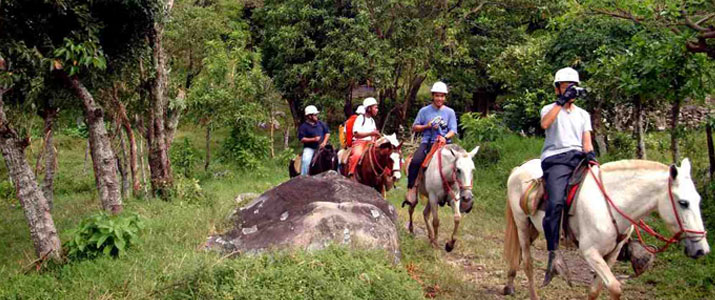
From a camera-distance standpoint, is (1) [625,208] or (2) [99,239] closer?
(1) [625,208]

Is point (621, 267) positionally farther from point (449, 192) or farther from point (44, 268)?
point (44, 268)

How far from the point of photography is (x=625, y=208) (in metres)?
5.06

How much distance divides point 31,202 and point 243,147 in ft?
35.6

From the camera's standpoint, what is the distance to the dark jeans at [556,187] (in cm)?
540

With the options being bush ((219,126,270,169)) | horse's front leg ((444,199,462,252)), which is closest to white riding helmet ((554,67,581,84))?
horse's front leg ((444,199,462,252))

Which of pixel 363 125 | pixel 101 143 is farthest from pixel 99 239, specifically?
pixel 363 125

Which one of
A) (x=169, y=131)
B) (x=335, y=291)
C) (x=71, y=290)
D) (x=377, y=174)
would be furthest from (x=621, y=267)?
(x=169, y=131)

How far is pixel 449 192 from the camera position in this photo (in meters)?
8.27

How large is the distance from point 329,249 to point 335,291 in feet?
2.92

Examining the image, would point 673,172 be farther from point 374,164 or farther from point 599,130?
point 599,130

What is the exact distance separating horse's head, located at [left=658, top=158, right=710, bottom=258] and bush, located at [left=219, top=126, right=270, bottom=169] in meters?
13.3

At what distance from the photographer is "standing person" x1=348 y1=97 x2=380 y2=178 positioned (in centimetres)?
1013

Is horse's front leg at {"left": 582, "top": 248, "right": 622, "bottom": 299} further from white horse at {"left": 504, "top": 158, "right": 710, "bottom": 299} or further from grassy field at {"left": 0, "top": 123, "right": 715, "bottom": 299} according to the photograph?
grassy field at {"left": 0, "top": 123, "right": 715, "bottom": 299}

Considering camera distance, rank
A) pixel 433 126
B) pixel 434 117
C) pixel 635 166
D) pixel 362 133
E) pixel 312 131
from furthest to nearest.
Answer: pixel 312 131
pixel 362 133
pixel 434 117
pixel 433 126
pixel 635 166
